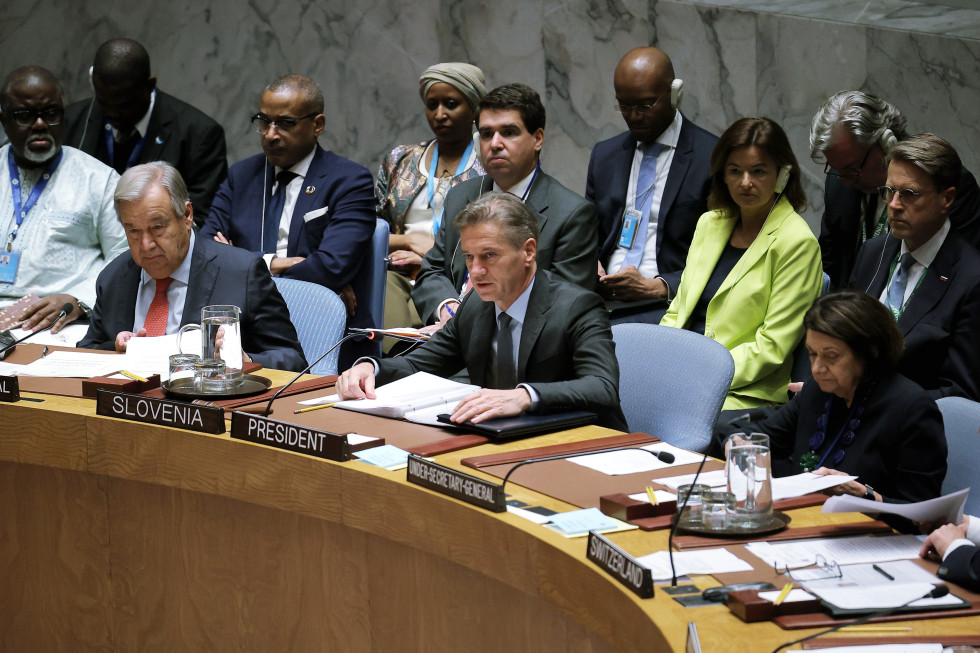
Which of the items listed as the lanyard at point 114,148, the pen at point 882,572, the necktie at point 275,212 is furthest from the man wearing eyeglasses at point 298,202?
the pen at point 882,572

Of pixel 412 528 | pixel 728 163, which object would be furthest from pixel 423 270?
pixel 412 528

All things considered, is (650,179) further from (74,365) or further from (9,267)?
(9,267)

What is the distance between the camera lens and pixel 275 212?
4.48m

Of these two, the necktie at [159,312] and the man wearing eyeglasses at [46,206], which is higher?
the man wearing eyeglasses at [46,206]

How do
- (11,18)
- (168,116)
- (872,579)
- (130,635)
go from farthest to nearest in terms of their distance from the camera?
(11,18) < (168,116) < (130,635) < (872,579)

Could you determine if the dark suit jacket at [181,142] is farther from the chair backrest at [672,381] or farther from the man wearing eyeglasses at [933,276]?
the man wearing eyeglasses at [933,276]

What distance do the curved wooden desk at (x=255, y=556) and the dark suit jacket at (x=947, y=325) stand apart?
1.34 m

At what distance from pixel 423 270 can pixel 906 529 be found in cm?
248

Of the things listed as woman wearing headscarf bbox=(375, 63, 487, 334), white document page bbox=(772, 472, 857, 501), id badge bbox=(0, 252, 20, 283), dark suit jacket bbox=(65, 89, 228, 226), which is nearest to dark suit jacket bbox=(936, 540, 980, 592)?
white document page bbox=(772, 472, 857, 501)

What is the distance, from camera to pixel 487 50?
231 inches

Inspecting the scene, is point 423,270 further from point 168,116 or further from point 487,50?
point 487,50

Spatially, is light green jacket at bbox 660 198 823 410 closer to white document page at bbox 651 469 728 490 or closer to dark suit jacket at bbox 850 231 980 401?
dark suit jacket at bbox 850 231 980 401

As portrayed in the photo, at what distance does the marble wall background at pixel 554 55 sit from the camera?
18.7 feet

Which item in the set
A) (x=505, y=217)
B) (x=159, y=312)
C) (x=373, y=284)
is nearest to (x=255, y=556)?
(x=505, y=217)
